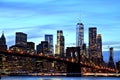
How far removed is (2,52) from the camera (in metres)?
132

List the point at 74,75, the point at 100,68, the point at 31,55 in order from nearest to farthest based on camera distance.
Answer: the point at 31,55, the point at 74,75, the point at 100,68

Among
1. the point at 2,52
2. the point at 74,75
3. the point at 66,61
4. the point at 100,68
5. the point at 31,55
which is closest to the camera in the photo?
the point at 2,52

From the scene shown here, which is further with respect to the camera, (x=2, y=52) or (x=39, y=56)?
(x=39, y=56)

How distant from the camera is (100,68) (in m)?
186

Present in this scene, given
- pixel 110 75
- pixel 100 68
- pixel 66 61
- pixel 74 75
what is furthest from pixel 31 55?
pixel 110 75

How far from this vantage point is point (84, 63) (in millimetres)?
171250

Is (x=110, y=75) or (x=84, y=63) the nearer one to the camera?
(x=84, y=63)

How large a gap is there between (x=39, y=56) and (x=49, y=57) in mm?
4389

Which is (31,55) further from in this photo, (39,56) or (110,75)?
(110,75)

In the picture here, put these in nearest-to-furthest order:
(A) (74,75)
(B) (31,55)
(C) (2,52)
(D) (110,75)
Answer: (C) (2,52)
(B) (31,55)
(A) (74,75)
(D) (110,75)

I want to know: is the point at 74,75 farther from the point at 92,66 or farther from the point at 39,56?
the point at 39,56

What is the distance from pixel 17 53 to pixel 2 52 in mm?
7128

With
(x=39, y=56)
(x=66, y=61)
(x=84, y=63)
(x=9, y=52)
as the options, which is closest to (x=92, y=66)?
(x=84, y=63)

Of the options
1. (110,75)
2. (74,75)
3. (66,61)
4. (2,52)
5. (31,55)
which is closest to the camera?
(2,52)
